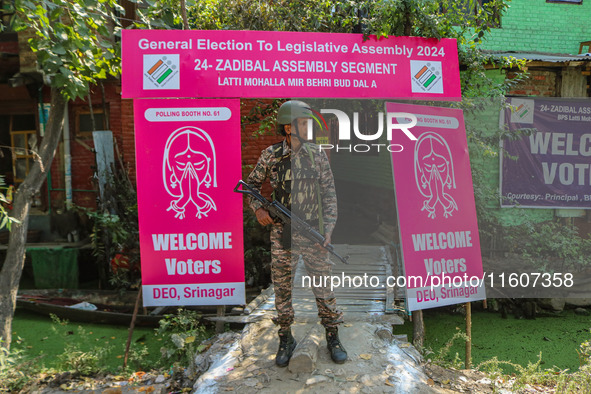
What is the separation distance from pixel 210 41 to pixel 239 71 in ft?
1.29

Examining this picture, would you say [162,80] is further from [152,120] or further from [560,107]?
[560,107]

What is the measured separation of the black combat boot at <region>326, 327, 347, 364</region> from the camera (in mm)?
3457

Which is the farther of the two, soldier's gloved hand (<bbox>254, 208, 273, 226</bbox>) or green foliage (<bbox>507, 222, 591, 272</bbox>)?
green foliage (<bbox>507, 222, 591, 272</bbox>)

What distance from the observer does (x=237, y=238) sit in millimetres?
4273

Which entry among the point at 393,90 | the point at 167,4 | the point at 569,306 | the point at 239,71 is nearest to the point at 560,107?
the point at 569,306

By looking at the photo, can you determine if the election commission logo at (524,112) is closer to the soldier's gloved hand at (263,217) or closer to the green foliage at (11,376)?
the soldier's gloved hand at (263,217)

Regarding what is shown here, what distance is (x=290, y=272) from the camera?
3561 mm

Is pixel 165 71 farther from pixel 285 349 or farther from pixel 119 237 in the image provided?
pixel 119 237

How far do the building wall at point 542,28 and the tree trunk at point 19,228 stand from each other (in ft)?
25.0

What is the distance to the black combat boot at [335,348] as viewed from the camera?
346cm

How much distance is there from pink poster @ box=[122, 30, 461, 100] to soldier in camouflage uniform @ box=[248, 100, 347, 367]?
0.89 metres

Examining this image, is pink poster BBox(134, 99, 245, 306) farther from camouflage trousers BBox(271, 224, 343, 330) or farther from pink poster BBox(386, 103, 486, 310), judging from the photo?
pink poster BBox(386, 103, 486, 310)

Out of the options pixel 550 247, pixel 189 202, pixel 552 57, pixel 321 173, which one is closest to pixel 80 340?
pixel 189 202

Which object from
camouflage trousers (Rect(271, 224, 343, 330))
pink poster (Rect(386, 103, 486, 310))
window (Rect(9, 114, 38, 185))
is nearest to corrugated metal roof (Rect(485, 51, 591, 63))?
pink poster (Rect(386, 103, 486, 310))
